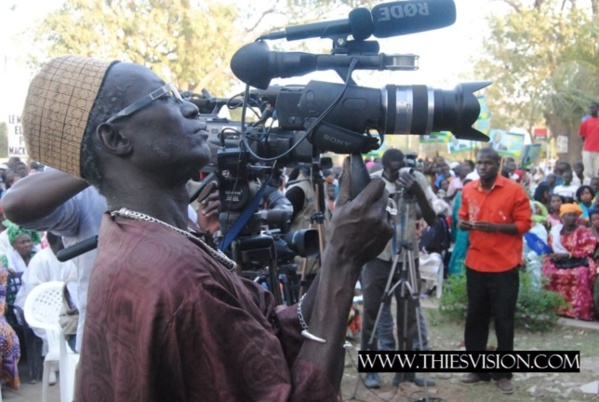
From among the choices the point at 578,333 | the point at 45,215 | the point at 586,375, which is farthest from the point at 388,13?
the point at 578,333

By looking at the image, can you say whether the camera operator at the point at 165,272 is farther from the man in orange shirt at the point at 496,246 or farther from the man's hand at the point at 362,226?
the man in orange shirt at the point at 496,246

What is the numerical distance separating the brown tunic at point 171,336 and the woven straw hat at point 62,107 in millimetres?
269

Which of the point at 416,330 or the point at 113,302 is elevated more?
the point at 113,302

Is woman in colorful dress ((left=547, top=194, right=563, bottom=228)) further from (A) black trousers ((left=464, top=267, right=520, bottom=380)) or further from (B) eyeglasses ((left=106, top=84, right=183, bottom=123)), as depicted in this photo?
(B) eyeglasses ((left=106, top=84, right=183, bottom=123))

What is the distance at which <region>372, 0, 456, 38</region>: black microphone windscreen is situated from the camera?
1.65 metres

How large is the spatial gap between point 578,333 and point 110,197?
6.26m

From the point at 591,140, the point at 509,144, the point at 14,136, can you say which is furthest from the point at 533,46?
the point at 14,136

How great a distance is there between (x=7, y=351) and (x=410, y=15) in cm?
444

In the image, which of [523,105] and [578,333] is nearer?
[578,333]

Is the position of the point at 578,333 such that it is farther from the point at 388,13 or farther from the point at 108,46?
the point at 108,46

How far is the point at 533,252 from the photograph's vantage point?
7.83 m

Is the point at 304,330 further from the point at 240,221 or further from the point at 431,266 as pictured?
the point at 431,266

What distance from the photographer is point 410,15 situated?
166cm

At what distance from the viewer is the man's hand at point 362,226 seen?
1452 millimetres
